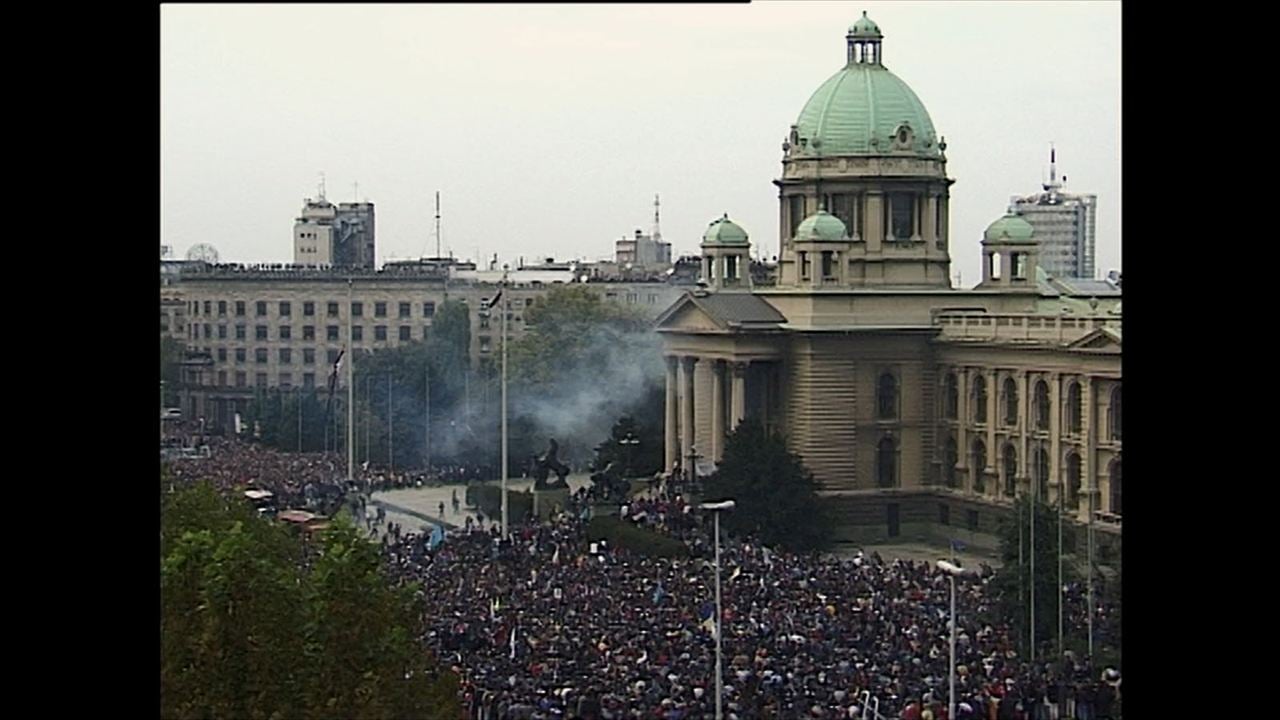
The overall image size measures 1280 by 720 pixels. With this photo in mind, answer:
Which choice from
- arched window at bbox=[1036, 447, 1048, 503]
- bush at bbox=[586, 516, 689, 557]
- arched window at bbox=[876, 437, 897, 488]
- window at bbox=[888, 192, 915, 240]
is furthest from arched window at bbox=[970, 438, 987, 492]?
bush at bbox=[586, 516, 689, 557]

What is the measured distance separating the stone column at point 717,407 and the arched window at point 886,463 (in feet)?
11.3

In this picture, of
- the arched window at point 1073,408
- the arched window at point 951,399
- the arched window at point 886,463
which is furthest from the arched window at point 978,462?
the arched window at point 1073,408

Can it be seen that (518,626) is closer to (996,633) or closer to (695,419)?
(996,633)

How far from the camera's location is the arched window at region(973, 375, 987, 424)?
4266cm

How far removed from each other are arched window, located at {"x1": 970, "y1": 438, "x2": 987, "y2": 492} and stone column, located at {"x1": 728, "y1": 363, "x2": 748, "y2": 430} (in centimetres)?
493

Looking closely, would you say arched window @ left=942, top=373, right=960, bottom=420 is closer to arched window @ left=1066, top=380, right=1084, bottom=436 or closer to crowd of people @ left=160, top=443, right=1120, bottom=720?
arched window @ left=1066, top=380, right=1084, bottom=436

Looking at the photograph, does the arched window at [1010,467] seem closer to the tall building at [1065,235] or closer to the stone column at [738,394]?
the stone column at [738,394]

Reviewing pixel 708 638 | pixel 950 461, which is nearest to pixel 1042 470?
pixel 950 461

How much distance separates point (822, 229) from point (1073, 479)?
9109 millimetres

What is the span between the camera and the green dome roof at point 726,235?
159 ft

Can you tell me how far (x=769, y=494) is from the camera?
37469mm

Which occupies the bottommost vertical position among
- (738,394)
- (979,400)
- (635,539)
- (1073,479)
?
(635,539)

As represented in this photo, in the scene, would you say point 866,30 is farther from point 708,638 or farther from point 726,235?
point 708,638
